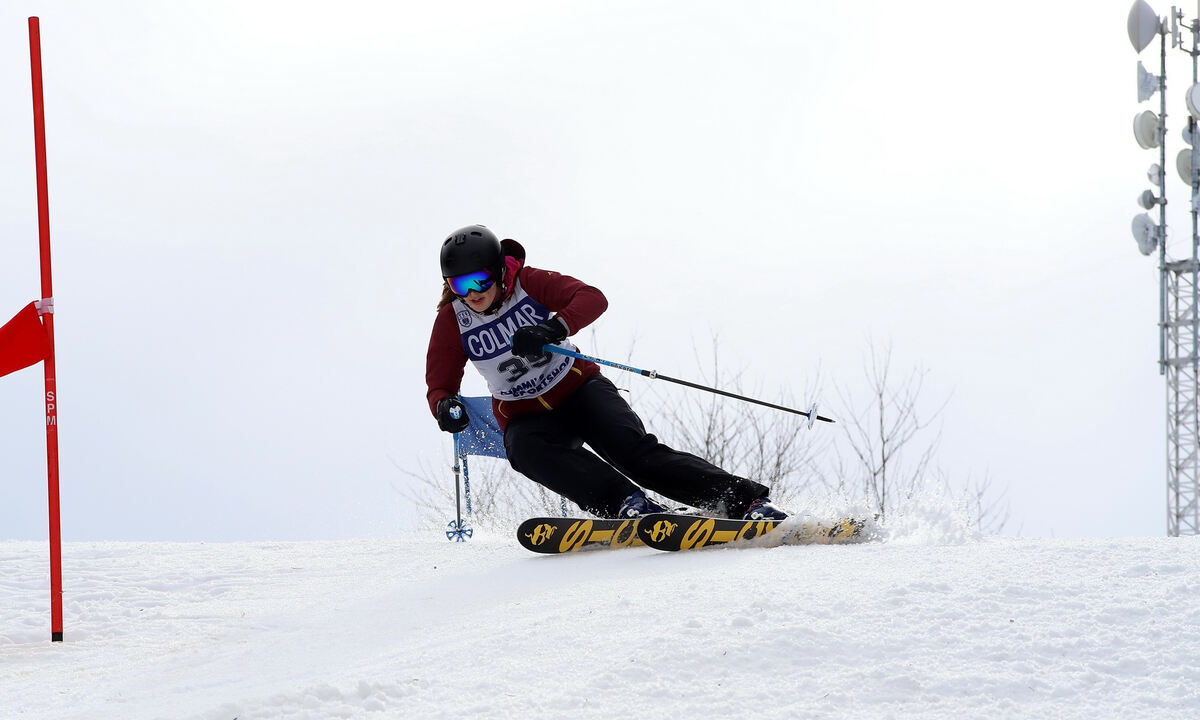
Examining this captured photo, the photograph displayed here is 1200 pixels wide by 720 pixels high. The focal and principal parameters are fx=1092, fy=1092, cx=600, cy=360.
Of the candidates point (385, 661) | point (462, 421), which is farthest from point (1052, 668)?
point (462, 421)

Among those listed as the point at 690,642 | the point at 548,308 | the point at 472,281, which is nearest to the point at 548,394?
the point at 548,308

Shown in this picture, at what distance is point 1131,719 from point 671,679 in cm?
99

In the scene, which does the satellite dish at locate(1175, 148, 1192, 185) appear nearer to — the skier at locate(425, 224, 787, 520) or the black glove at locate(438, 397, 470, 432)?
the skier at locate(425, 224, 787, 520)

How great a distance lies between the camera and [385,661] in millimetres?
2898

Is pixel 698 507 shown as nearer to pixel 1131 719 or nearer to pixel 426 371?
pixel 426 371

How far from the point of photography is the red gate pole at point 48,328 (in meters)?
4.02

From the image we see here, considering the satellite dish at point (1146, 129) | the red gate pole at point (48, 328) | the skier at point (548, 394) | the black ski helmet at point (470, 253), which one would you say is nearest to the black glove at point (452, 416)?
the skier at point (548, 394)

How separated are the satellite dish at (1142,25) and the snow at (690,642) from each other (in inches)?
315

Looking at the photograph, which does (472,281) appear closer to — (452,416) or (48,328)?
(452,416)

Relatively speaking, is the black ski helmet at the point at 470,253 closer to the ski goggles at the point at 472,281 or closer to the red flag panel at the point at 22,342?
the ski goggles at the point at 472,281

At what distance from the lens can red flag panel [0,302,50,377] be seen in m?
4.20

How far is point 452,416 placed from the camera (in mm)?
4621

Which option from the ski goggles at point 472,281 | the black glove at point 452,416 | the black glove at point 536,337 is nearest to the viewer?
the black glove at point 536,337

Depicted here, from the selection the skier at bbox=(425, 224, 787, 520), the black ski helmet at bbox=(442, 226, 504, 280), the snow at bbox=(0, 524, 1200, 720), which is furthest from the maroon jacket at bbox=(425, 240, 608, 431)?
the snow at bbox=(0, 524, 1200, 720)
